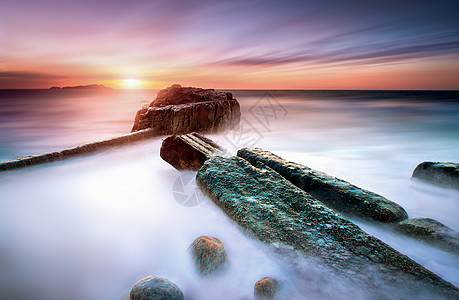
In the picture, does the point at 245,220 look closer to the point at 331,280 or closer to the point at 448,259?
the point at 331,280

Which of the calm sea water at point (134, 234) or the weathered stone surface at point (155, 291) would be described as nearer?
the weathered stone surface at point (155, 291)

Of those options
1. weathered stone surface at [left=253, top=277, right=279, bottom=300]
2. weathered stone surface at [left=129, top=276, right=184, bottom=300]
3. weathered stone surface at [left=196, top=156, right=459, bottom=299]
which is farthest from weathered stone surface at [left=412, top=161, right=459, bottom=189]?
weathered stone surface at [left=129, top=276, right=184, bottom=300]

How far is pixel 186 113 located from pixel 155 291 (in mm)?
5805

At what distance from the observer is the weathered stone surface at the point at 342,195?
93.4 inches

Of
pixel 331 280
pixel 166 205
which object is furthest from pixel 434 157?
pixel 166 205

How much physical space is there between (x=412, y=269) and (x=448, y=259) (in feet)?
2.06

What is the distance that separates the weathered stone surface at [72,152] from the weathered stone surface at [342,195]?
12.0 feet

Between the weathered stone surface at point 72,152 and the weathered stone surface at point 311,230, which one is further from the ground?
the weathered stone surface at point 311,230

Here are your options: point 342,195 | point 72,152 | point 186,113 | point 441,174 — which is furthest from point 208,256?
point 186,113

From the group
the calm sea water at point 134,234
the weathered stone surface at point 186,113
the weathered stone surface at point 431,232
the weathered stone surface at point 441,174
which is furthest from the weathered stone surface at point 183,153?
the weathered stone surface at point 441,174

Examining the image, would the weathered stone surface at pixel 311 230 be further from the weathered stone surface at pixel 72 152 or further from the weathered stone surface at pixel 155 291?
the weathered stone surface at pixel 72 152

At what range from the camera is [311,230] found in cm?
195

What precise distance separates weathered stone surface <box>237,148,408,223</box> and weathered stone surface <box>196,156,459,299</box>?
0.33 metres

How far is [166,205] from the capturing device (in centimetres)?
285
